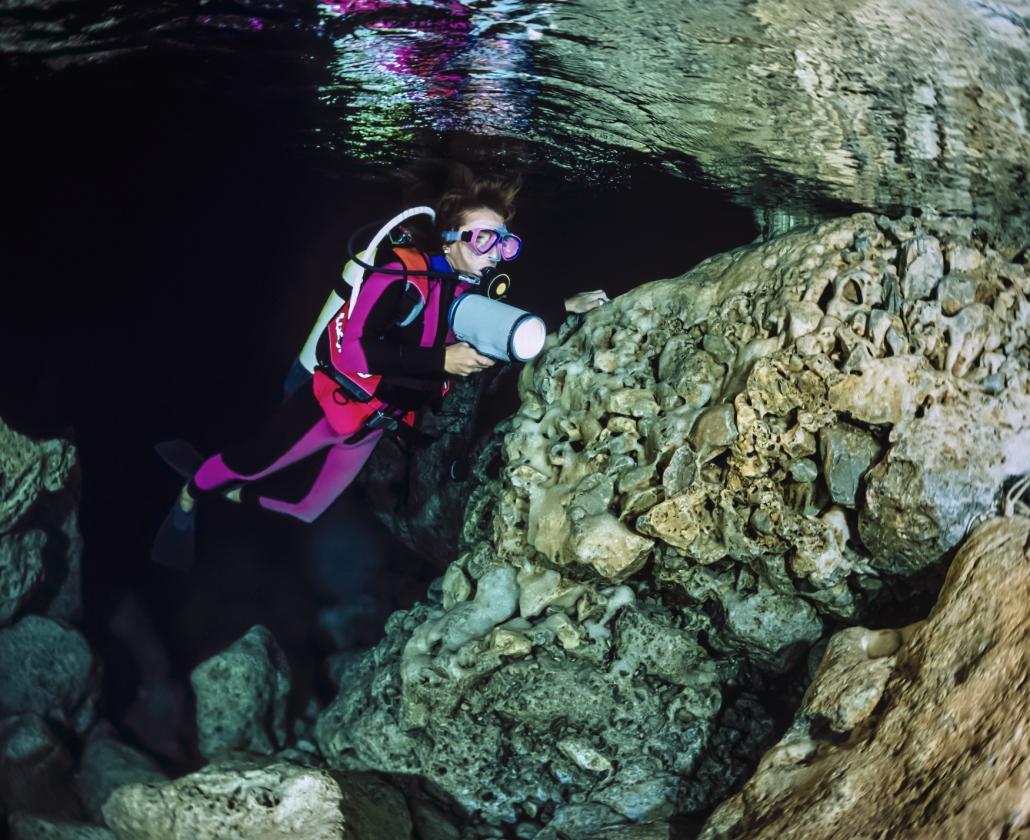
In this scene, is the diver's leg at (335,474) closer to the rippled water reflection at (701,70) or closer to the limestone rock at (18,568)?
the limestone rock at (18,568)

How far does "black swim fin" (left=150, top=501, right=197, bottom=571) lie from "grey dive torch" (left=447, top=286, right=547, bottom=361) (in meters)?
4.17

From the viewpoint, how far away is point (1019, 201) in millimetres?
3584

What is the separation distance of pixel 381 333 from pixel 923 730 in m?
3.26

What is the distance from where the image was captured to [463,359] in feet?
12.1

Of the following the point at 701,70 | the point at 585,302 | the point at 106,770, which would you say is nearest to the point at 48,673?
the point at 106,770

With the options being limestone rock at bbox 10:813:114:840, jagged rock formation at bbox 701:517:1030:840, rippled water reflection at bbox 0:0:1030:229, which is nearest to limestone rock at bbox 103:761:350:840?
limestone rock at bbox 10:813:114:840

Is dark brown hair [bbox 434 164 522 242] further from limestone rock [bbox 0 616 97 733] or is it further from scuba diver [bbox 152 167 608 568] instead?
limestone rock [bbox 0 616 97 733]

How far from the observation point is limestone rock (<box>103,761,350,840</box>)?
310cm

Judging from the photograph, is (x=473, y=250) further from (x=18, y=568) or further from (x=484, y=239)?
(x=18, y=568)

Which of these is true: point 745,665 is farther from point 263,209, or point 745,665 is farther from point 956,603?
point 263,209

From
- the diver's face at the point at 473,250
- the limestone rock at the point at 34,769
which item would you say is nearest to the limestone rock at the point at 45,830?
the limestone rock at the point at 34,769

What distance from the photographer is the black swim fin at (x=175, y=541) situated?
6.02m

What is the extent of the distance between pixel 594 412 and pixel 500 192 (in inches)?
63.6

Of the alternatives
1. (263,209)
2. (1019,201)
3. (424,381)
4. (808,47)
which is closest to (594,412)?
(424,381)
